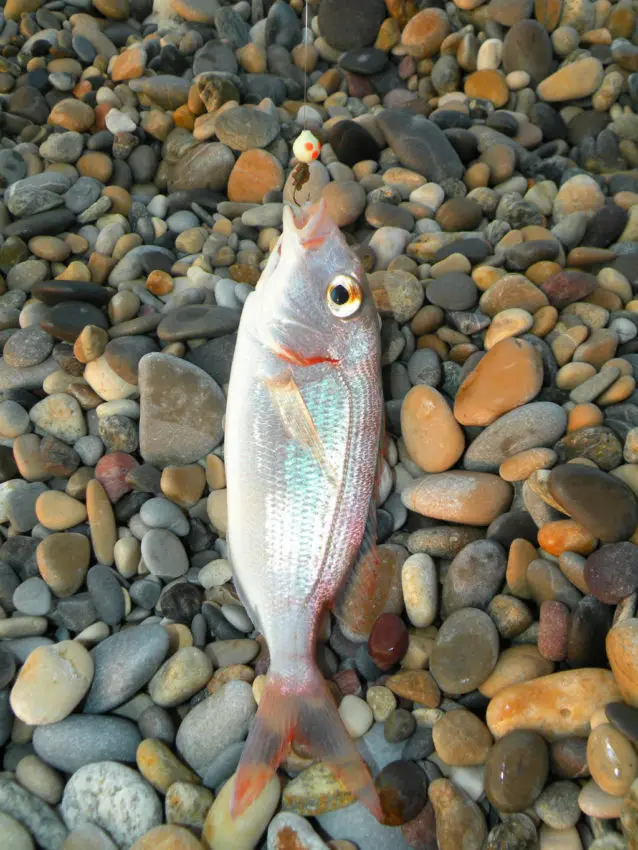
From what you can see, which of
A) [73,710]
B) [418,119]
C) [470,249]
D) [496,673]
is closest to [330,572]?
[496,673]

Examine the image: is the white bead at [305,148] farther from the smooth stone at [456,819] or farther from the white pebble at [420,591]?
the smooth stone at [456,819]

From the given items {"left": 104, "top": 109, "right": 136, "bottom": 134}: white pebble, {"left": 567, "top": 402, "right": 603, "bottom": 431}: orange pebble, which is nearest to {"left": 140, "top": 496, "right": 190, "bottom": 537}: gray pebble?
{"left": 567, "top": 402, "right": 603, "bottom": 431}: orange pebble

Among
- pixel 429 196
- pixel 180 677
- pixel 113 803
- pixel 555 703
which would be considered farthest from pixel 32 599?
pixel 429 196

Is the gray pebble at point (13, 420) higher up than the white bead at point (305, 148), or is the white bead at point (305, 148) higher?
the white bead at point (305, 148)

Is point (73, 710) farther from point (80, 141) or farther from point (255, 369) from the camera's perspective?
point (80, 141)

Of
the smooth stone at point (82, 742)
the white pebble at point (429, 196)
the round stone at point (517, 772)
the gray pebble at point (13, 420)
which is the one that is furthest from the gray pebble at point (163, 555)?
the white pebble at point (429, 196)

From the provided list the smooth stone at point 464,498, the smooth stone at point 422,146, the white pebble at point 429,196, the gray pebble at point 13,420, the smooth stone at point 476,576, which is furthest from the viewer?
the smooth stone at point 422,146
